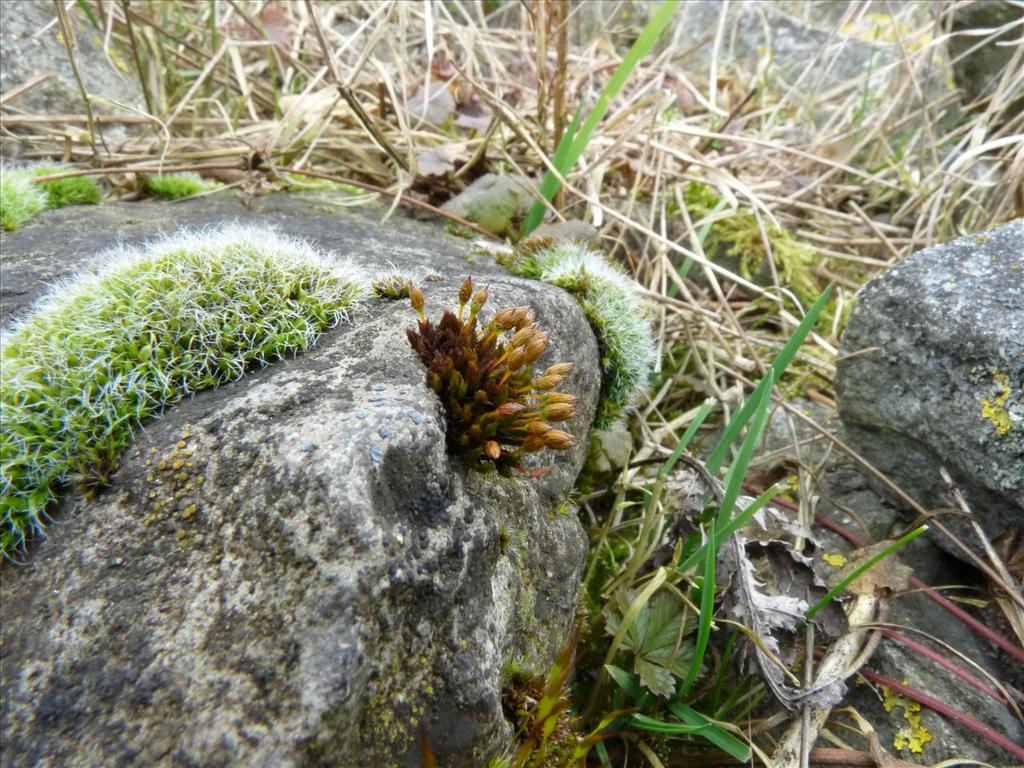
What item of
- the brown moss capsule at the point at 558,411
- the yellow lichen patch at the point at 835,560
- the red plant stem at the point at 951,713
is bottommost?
the red plant stem at the point at 951,713

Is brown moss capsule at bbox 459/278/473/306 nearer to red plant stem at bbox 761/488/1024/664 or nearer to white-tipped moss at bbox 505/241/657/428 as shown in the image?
white-tipped moss at bbox 505/241/657/428

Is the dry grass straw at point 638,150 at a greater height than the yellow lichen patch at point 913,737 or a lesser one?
greater

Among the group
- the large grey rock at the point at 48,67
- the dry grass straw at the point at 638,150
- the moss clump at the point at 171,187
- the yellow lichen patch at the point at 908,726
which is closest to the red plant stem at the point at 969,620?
the yellow lichen patch at the point at 908,726

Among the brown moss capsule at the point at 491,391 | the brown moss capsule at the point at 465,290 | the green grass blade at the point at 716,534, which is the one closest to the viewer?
the brown moss capsule at the point at 491,391

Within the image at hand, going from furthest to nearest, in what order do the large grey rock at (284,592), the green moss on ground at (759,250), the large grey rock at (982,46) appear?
the large grey rock at (982,46) → the green moss on ground at (759,250) → the large grey rock at (284,592)

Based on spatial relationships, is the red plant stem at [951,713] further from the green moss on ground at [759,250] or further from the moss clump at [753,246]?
the moss clump at [753,246]

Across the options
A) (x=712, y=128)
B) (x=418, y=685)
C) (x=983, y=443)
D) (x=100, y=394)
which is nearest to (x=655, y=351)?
(x=983, y=443)

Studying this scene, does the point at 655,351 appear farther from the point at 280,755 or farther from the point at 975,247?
the point at 280,755
